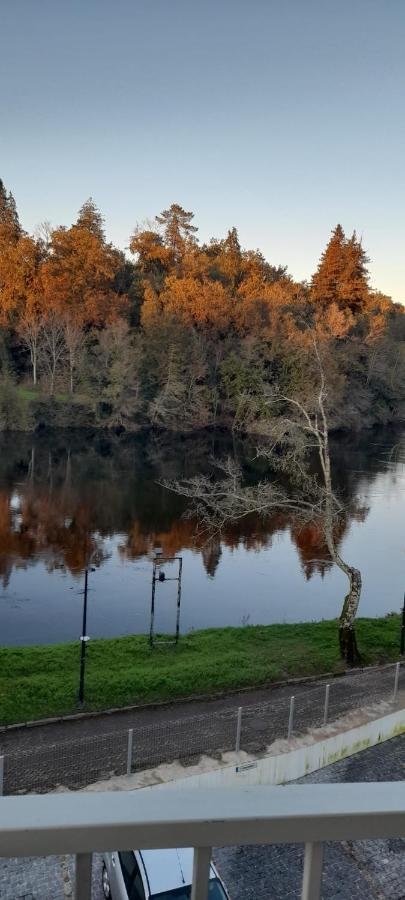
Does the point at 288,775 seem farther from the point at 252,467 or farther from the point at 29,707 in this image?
the point at 252,467

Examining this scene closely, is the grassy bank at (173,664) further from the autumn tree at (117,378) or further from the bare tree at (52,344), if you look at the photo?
the bare tree at (52,344)

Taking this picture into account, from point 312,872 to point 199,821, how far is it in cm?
25

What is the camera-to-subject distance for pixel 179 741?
1172cm

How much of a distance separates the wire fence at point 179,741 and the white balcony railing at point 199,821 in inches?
379

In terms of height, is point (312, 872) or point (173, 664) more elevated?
point (312, 872)

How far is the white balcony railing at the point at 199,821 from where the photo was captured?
117 centimetres

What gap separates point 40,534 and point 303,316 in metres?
42.4

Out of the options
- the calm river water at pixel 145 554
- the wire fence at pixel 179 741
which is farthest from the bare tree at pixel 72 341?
the wire fence at pixel 179 741

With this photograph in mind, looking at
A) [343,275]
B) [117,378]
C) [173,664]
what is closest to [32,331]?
[117,378]

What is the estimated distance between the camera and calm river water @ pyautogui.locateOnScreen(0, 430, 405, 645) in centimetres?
2138

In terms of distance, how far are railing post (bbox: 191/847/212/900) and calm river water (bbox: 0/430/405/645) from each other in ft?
60.1

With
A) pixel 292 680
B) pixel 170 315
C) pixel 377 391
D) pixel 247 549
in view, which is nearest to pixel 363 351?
pixel 377 391

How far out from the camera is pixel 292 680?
589 inches

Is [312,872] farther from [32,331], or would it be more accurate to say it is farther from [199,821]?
[32,331]
